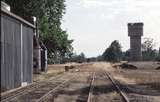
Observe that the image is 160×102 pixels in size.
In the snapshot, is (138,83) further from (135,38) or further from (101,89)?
(135,38)

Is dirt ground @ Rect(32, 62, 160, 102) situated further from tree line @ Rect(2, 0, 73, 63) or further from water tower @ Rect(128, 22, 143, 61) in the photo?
water tower @ Rect(128, 22, 143, 61)

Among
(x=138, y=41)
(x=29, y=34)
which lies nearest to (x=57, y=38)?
(x=29, y=34)

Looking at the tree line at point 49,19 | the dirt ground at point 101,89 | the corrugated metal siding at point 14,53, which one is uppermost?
the tree line at point 49,19

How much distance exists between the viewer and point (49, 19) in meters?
68.2

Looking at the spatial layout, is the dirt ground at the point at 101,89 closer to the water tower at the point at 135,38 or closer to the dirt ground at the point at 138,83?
the dirt ground at the point at 138,83

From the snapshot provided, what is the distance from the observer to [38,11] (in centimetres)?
6038

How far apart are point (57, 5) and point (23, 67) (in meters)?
35.5

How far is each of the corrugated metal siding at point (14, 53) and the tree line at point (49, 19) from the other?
2228 centimetres

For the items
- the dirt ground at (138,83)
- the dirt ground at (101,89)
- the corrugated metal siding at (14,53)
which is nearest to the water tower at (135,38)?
the dirt ground at (138,83)

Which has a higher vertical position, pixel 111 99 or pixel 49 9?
pixel 49 9

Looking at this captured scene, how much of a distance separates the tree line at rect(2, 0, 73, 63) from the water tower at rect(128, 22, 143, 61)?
7665 cm

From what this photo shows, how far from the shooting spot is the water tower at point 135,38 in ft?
493

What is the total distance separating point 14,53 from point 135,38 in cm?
12520

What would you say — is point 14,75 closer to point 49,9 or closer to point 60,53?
point 49,9
